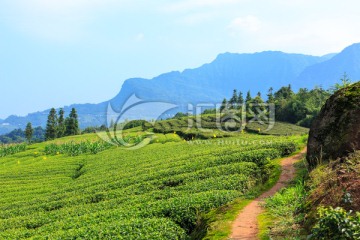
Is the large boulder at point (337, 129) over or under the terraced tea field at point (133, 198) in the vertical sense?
over

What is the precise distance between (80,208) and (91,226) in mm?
5802

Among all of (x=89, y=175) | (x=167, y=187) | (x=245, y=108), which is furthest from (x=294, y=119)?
(x=167, y=187)

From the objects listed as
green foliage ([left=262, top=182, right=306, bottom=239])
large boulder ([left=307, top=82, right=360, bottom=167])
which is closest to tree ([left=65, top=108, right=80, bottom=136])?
large boulder ([left=307, top=82, right=360, bottom=167])

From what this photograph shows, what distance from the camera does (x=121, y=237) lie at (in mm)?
13422

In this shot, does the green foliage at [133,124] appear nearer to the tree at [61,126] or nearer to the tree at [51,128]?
the tree at [61,126]

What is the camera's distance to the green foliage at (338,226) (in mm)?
6621

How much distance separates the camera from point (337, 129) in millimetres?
14969

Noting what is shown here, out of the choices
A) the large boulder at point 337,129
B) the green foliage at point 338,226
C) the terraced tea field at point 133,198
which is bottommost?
the terraced tea field at point 133,198

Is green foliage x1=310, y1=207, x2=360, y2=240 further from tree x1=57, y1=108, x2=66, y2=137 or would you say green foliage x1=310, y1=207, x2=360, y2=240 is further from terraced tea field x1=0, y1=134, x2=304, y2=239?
tree x1=57, y1=108, x2=66, y2=137

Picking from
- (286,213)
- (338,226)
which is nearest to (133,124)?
(286,213)

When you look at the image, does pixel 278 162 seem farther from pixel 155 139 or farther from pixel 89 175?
pixel 155 139

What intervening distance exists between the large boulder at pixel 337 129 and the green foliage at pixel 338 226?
24.0 feet

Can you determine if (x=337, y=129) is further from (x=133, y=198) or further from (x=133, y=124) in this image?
(x=133, y=124)

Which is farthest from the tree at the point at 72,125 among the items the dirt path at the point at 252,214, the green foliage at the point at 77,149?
the dirt path at the point at 252,214
